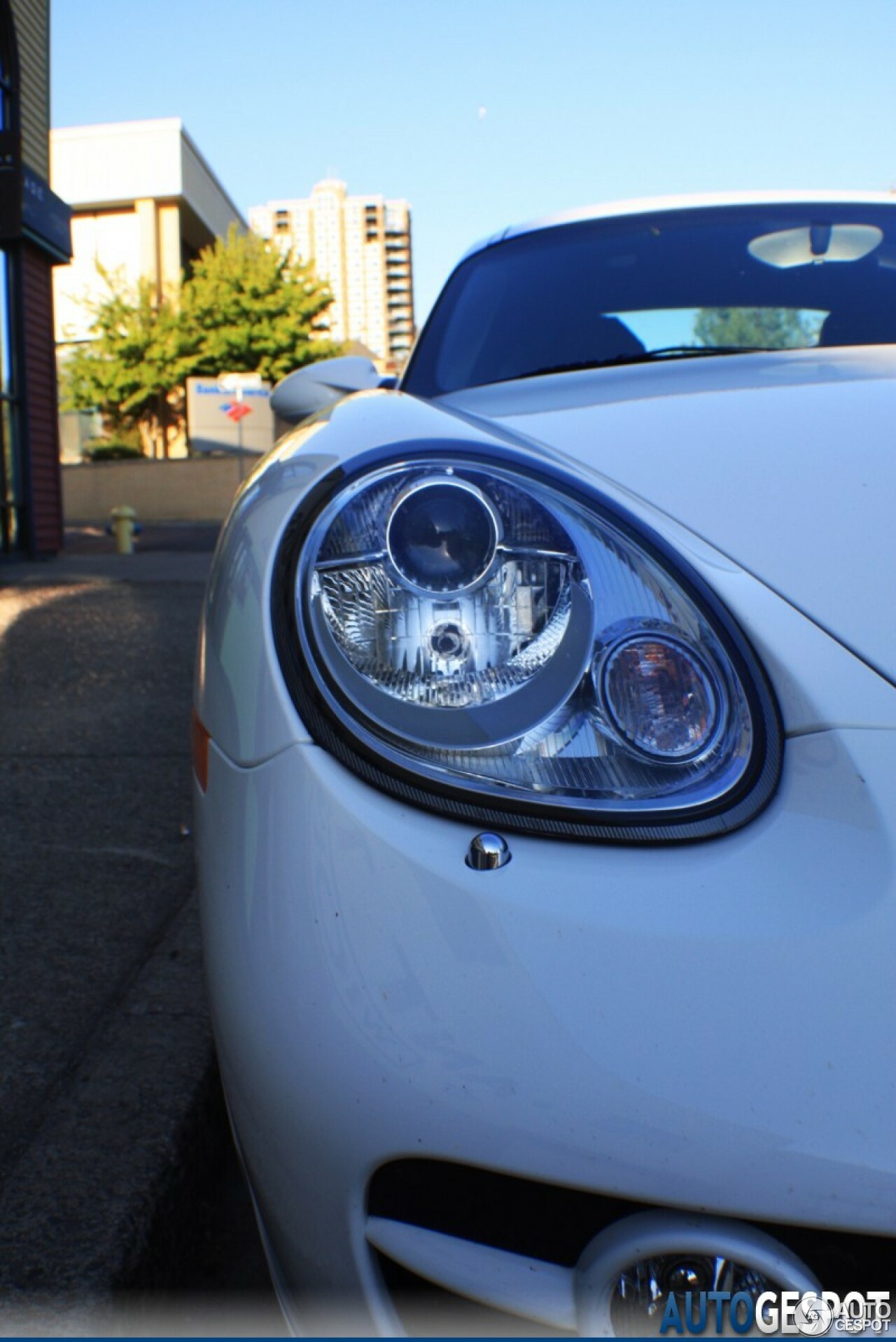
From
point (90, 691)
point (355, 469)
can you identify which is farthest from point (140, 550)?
point (355, 469)

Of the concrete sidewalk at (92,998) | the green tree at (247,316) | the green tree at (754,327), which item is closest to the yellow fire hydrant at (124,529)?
the concrete sidewalk at (92,998)

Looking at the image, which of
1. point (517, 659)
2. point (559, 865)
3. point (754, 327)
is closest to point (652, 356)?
point (754, 327)

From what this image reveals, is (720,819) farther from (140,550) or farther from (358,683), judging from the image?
(140,550)

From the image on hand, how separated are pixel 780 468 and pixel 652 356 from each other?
1031 mm

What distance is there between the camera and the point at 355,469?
1080 millimetres

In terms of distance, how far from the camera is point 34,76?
10.5m

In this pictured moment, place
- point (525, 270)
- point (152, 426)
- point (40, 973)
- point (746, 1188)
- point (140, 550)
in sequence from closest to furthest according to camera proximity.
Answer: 1. point (746, 1188)
2. point (40, 973)
3. point (525, 270)
4. point (140, 550)
5. point (152, 426)

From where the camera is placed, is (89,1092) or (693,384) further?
(89,1092)

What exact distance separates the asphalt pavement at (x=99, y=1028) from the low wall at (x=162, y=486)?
86.2ft

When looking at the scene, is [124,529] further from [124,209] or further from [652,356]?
[124,209]

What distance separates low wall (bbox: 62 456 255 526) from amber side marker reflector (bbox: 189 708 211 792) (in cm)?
2893

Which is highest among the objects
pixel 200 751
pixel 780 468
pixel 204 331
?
pixel 204 331

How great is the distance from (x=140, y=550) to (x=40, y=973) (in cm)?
1472

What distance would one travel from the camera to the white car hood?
100 cm
